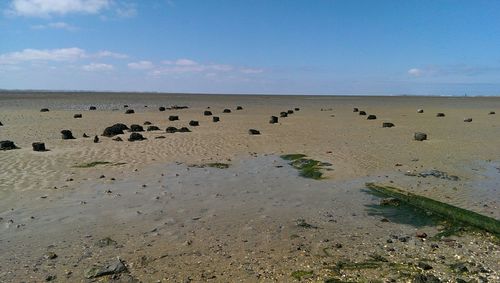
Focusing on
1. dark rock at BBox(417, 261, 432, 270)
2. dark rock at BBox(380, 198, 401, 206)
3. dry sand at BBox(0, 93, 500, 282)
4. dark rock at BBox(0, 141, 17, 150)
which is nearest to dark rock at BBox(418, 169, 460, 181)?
dry sand at BBox(0, 93, 500, 282)

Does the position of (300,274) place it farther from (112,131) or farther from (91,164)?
(112,131)

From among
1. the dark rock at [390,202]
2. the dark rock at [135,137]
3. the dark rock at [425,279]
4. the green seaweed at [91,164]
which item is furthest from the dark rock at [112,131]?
the dark rock at [425,279]

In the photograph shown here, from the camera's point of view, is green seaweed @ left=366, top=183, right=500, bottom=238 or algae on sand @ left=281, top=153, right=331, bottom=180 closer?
green seaweed @ left=366, top=183, right=500, bottom=238

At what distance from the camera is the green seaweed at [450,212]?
728cm

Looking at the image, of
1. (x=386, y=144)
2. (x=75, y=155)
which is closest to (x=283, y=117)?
(x=386, y=144)

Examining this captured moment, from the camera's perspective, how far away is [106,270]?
5.67 meters

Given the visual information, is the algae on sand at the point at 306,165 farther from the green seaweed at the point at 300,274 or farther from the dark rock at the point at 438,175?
the green seaweed at the point at 300,274

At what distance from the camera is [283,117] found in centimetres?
3394

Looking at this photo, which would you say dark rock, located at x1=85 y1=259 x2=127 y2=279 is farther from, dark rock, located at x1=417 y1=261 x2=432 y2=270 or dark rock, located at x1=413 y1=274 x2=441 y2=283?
dark rock, located at x1=417 y1=261 x2=432 y2=270

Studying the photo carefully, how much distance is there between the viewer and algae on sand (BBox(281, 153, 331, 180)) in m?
12.1

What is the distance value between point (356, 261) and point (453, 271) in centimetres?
123

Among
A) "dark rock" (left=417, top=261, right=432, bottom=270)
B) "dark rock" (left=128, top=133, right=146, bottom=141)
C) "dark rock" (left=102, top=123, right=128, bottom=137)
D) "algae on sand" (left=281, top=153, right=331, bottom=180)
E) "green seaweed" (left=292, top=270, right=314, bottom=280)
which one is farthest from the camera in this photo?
"dark rock" (left=102, top=123, right=128, bottom=137)

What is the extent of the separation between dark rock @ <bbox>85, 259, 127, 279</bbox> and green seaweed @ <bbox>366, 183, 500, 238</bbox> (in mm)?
5546

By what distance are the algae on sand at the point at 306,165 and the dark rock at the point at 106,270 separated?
22.5 feet
